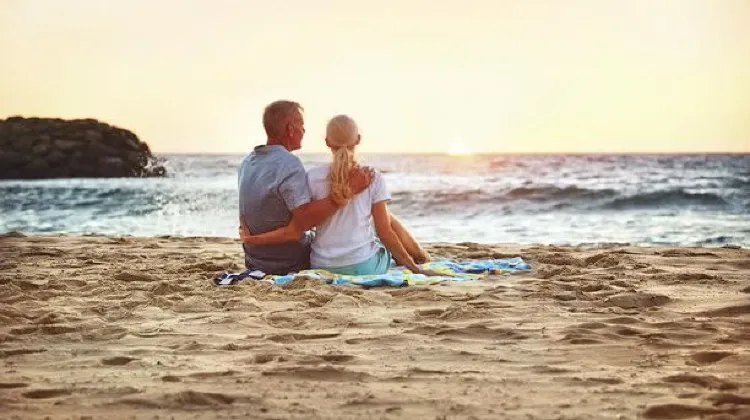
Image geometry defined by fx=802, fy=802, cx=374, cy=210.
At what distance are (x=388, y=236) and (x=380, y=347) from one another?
2.11 meters

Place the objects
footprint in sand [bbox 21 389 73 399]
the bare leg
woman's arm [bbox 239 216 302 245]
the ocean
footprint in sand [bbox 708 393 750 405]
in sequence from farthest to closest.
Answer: the ocean, the bare leg, woman's arm [bbox 239 216 302 245], footprint in sand [bbox 21 389 73 399], footprint in sand [bbox 708 393 750 405]

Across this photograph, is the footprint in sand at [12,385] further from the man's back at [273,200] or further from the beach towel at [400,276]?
the man's back at [273,200]

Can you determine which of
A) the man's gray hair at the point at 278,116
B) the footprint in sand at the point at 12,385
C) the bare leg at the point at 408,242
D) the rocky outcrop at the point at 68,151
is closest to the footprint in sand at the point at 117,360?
the footprint in sand at the point at 12,385

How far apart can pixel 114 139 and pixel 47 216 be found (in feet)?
99.3

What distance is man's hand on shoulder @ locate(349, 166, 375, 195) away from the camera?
5.31 m

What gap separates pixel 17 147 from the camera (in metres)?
41.4

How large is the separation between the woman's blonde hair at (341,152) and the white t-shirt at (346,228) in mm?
110

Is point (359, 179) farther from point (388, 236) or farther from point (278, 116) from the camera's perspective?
point (278, 116)

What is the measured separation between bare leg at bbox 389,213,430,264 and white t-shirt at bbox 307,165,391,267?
32 centimetres

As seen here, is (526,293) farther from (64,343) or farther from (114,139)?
(114,139)

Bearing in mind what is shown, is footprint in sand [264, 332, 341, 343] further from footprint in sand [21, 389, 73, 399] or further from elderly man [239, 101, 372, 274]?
elderly man [239, 101, 372, 274]

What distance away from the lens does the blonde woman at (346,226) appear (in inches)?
207

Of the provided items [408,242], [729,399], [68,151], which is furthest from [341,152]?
[68,151]

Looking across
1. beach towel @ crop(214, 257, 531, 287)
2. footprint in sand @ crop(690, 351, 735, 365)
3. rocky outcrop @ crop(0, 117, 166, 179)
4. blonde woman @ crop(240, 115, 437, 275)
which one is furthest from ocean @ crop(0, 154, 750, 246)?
rocky outcrop @ crop(0, 117, 166, 179)
